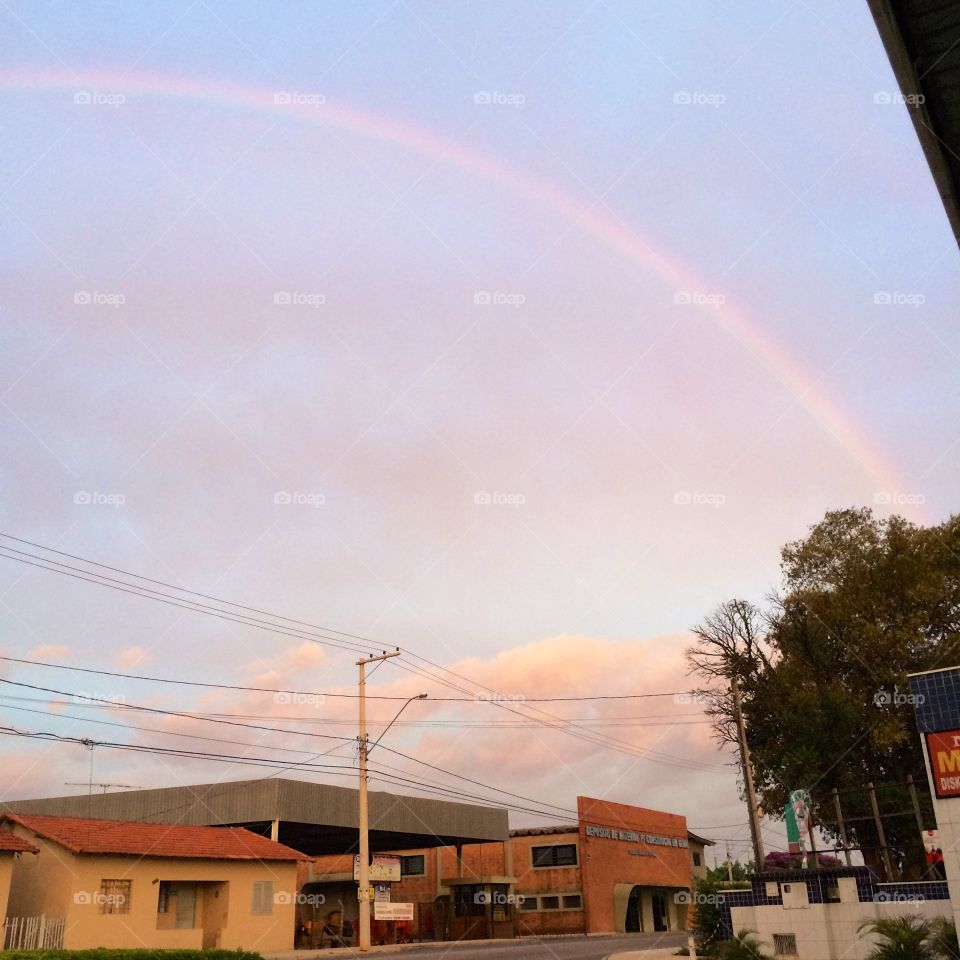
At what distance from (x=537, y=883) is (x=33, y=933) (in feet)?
134

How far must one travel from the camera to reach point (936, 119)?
7.24m

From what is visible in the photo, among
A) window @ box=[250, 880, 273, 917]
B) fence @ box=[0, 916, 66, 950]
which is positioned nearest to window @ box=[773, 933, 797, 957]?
window @ box=[250, 880, 273, 917]

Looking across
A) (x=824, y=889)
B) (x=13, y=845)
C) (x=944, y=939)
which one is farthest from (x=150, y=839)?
(x=944, y=939)

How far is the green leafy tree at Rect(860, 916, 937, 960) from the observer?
20.7 meters

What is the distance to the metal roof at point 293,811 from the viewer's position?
43344 mm

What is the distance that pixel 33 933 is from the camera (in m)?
30.0

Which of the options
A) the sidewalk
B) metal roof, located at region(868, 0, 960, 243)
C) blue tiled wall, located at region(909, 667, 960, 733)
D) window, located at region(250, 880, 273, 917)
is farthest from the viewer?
window, located at region(250, 880, 273, 917)

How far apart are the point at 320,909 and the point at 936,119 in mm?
57760

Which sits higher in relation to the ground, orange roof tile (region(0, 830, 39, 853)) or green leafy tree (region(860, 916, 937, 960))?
orange roof tile (region(0, 830, 39, 853))

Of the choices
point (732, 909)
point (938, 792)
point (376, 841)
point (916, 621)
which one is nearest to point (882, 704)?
point (916, 621)

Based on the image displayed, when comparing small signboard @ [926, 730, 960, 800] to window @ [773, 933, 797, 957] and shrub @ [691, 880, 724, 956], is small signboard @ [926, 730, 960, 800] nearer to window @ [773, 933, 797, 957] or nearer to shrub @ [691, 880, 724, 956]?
window @ [773, 933, 797, 957]

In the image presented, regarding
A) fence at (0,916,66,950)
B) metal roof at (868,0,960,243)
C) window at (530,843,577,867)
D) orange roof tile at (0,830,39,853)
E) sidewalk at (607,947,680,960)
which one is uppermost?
metal roof at (868,0,960,243)

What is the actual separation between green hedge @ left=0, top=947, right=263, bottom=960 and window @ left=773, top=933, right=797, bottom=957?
14.3m

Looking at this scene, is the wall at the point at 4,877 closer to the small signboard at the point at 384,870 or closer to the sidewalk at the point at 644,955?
the small signboard at the point at 384,870
